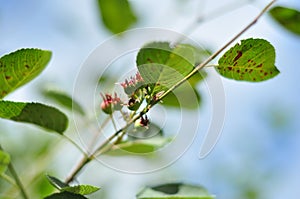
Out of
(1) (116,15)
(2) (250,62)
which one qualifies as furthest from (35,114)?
(1) (116,15)

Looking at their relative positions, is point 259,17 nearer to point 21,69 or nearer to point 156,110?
point 156,110

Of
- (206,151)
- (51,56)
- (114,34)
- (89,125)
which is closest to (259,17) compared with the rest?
(206,151)

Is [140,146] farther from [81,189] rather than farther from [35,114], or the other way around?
[81,189]

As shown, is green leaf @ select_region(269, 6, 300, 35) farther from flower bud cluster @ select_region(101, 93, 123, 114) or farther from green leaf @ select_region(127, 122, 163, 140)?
flower bud cluster @ select_region(101, 93, 123, 114)

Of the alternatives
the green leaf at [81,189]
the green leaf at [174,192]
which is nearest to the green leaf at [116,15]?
the green leaf at [174,192]

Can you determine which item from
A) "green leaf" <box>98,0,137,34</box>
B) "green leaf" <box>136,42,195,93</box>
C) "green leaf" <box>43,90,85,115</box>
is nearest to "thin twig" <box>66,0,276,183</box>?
"green leaf" <box>136,42,195,93</box>

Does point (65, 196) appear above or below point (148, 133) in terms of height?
Result: below
